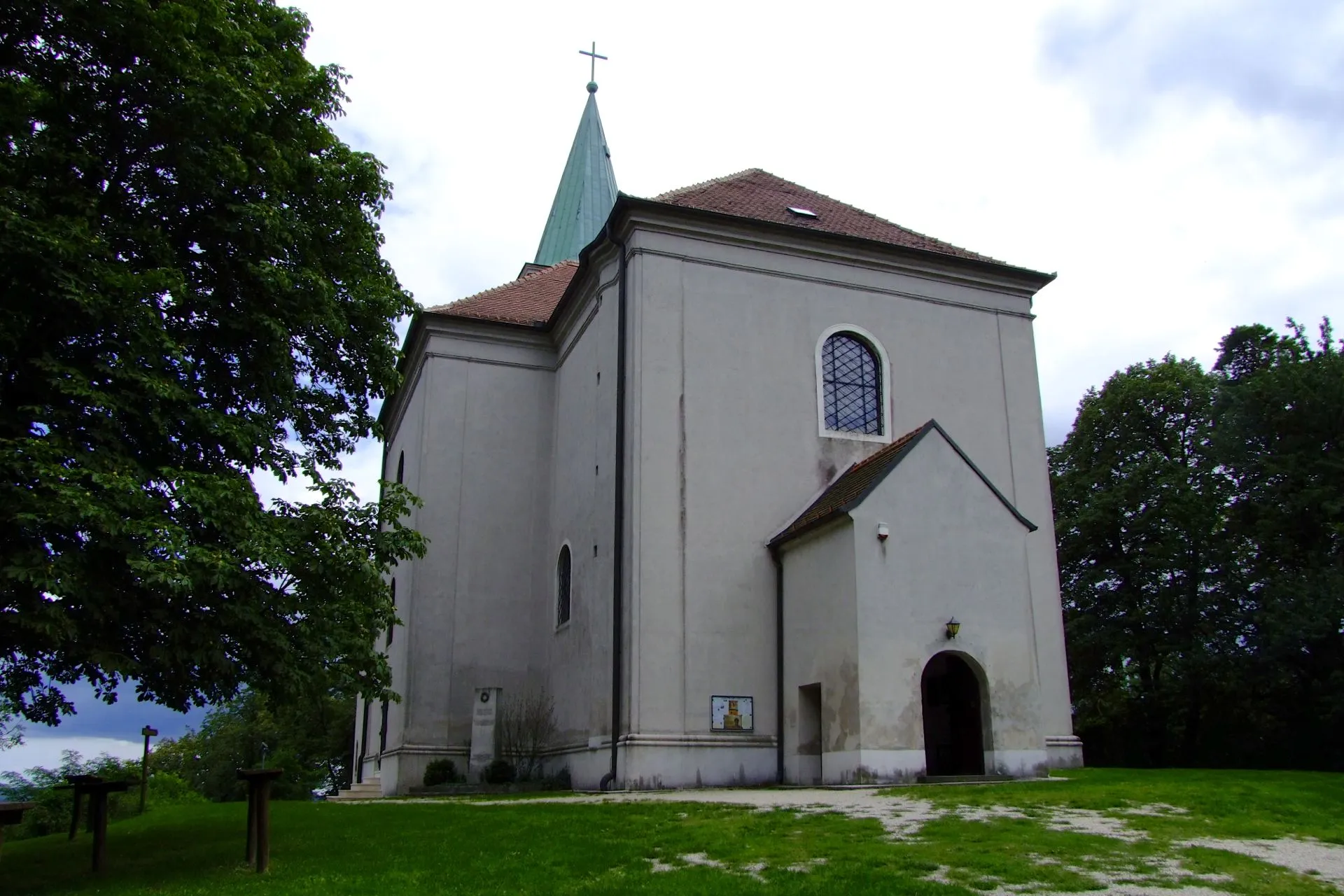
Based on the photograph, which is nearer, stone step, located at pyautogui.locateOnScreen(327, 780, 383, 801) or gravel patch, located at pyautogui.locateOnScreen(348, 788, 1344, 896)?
gravel patch, located at pyautogui.locateOnScreen(348, 788, 1344, 896)

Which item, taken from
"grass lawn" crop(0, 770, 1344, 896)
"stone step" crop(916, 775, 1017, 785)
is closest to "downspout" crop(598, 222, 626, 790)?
"grass lawn" crop(0, 770, 1344, 896)

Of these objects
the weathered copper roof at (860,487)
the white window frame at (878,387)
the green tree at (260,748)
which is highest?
the white window frame at (878,387)

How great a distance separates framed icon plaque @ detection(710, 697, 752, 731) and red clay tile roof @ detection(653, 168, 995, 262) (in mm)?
8816

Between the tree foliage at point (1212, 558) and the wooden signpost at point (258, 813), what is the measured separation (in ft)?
78.0

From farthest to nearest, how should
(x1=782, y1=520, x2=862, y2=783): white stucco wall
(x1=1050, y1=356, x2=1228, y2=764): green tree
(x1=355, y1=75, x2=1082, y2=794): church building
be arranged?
(x1=1050, y1=356, x2=1228, y2=764): green tree
(x1=355, y1=75, x2=1082, y2=794): church building
(x1=782, y1=520, x2=862, y2=783): white stucco wall

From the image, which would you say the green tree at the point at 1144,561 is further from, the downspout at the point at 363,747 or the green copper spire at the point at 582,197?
the downspout at the point at 363,747

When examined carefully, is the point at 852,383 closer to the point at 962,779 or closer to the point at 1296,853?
the point at 962,779

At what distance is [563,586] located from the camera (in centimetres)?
2164

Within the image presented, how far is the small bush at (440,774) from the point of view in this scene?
786 inches

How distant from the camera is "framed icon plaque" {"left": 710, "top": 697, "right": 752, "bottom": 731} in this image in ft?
56.4

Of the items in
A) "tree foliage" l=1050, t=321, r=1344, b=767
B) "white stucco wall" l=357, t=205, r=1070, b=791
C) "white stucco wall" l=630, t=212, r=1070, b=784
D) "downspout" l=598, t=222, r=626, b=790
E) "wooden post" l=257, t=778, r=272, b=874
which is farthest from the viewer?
"tree foliage" l=1050, t=321, r=1344, b=767

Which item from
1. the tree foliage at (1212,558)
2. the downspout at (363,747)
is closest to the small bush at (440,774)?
the downspout at (363,747)

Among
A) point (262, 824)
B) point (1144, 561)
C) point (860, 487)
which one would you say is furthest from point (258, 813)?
point (1144, 561)

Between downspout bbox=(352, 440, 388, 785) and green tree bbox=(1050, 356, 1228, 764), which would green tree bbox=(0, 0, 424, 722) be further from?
green tree bbox=(1050, 356, 1228, 764)
